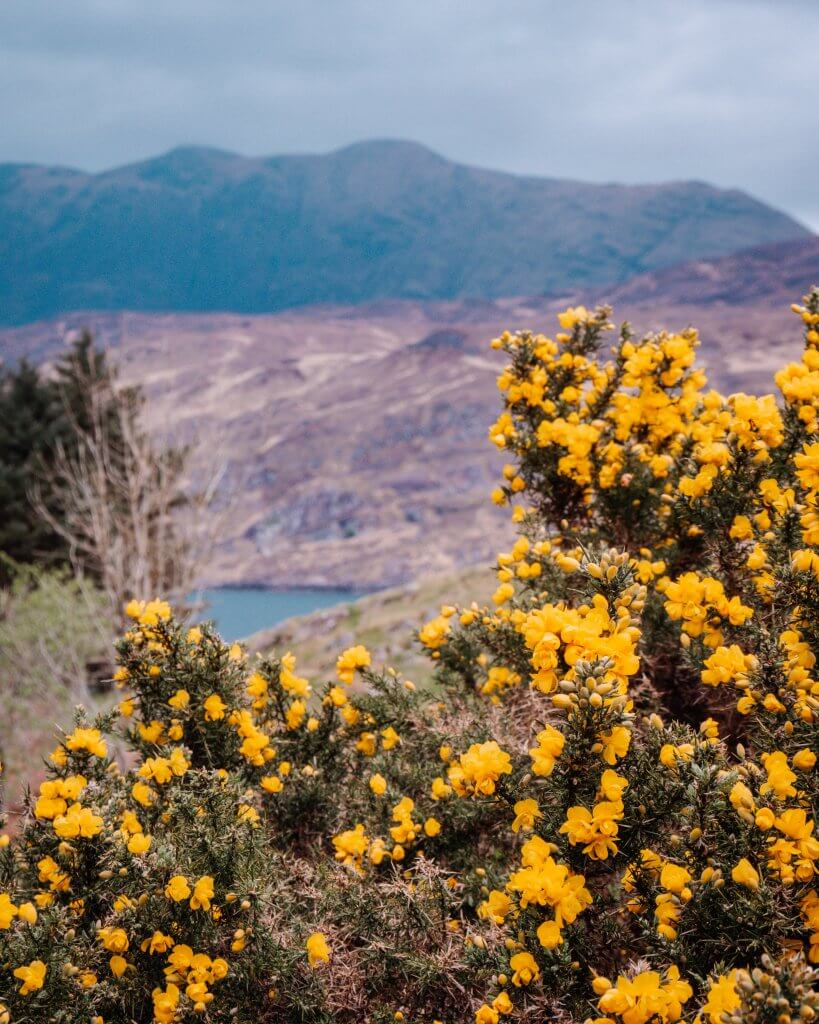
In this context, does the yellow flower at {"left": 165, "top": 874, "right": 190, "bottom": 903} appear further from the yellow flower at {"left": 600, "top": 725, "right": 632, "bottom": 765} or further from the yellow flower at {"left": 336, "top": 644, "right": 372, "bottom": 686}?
the yellow flower at {"left": 600, "top": 725, "right": 632, "bottom": 765}

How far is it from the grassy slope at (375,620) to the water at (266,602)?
26.3 m

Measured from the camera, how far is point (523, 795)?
2318mm

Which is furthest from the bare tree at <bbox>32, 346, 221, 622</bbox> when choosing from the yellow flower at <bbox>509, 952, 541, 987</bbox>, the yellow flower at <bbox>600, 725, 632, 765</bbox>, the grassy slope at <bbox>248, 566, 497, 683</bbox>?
the yellow flower at <bbox>600, 725, 632, 765</bbox>

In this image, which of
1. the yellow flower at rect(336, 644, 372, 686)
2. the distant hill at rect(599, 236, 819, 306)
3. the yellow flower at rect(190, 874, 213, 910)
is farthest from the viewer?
the distant hill at rect(599, 236, 819, 306)

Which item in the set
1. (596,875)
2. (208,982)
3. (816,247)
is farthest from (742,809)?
(816,247)

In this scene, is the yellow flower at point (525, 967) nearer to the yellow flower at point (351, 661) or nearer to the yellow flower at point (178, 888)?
the yellow flower at point (178, 888)

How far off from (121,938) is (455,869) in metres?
1.39

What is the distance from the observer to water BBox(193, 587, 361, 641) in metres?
51.3

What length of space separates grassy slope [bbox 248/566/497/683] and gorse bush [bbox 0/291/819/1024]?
447 inches

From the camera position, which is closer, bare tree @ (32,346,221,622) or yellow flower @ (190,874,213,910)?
yellow flower @ (190,874,213,910)

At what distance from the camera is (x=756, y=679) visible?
2141 millimetres

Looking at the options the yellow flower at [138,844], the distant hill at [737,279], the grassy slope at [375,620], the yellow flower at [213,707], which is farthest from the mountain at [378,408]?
the yellow flower at [138,844]

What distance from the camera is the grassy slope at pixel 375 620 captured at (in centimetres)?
1686

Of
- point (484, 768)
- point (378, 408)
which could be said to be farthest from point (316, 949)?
point (378, 408)
